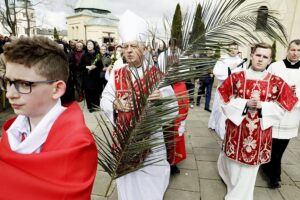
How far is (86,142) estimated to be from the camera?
1153 millimetres

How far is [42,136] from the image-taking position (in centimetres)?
120

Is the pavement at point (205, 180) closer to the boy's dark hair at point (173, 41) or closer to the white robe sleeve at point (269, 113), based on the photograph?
the white robe sleeve at point (269, 113)

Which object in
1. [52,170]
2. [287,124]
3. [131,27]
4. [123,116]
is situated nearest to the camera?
[52,170]

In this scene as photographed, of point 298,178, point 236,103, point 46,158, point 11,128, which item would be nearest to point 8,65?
point 11,128

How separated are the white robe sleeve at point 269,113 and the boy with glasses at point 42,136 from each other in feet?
7.09

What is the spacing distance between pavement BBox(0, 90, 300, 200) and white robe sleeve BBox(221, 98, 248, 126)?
1027mm

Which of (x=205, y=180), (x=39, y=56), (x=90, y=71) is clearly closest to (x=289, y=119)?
(x=205, y=180)

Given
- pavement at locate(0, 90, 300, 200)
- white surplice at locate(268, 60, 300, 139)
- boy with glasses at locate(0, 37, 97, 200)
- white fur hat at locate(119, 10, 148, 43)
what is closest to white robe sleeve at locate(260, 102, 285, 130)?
white surplice at locate(268, 60, 300, 139)

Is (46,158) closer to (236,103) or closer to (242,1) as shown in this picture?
(242,1)

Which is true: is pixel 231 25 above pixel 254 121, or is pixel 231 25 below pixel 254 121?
above

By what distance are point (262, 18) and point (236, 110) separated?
5.06ft

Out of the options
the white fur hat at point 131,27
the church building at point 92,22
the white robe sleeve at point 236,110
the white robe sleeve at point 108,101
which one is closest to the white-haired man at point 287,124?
the white robe sleeve at point 236,110

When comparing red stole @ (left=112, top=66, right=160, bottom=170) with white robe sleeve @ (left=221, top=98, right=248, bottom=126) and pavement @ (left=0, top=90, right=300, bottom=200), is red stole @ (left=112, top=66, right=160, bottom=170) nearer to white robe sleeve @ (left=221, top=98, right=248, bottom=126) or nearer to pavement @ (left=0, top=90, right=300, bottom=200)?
pavement @ (left=0, top=90, right=300, bottom=200)

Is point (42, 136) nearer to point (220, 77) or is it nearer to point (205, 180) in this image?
point (205, 180)
